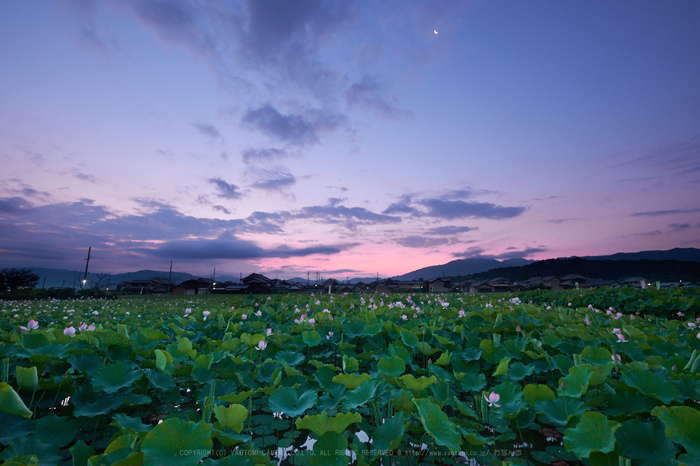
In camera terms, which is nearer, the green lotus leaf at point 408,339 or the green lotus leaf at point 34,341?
the green lotus leaf at point 34,341

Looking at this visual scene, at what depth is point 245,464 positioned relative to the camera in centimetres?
Answer: 134

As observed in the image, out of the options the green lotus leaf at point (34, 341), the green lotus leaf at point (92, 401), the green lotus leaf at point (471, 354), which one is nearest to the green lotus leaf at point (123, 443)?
the green lotus leaf at point (92, 401)

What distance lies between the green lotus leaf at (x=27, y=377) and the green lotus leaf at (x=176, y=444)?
138cm

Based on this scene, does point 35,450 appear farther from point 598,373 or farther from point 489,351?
point 489,351

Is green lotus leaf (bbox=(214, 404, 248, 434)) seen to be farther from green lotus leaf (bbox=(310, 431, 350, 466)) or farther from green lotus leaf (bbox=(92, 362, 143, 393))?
green lotus leaf (bbox=(92, 362, 143, 393))

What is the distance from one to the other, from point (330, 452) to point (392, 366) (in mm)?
1155

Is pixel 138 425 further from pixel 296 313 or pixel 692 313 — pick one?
pixel 692 313

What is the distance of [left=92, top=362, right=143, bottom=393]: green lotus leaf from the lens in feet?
7.25

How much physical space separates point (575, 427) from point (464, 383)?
1031mm

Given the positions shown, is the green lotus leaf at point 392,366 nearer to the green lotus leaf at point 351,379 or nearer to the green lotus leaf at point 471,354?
the green lotus leaf at point 351,379

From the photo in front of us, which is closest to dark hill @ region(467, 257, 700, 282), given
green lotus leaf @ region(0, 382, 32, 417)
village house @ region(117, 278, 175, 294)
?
village house @ region(117, 278, 175, 294)

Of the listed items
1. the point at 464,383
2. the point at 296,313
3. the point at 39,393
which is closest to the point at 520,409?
the point at 464,383

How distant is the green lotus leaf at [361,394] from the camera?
196cm

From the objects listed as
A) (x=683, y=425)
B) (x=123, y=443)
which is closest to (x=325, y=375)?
(x=123, y=443)
